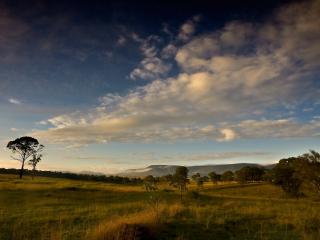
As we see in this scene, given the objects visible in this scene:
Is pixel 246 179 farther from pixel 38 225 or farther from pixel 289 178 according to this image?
pixel 38 225

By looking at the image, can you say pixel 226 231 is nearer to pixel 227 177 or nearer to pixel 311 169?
pixel 311 169

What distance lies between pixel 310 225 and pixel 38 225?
1392 cm

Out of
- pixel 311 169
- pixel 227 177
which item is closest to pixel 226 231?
pixel 311 169

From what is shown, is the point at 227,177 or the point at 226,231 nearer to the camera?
the point at 226,231

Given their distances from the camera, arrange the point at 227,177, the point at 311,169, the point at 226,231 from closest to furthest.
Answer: the point at 226,231
the point at 311,169
the point at 227,177

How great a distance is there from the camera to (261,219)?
64.0ft

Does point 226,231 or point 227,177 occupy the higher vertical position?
point 227,177

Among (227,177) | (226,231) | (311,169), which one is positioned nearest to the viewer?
(226,231)

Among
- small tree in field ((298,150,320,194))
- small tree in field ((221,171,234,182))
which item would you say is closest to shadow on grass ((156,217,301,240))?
small tree in field ((298,150,320,194))

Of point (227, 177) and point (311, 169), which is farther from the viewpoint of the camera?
point (227, 177)

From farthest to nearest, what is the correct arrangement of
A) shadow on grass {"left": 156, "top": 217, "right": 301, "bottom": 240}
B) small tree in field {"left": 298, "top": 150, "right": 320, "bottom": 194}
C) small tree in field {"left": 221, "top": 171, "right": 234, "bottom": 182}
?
small tree in field {"left": 221, "top": 171, "right": 234, "bottom": 182} < small tree in field {"left": 298, "top": 150, "right": 320, "bottom": 194} < shadow on grass {"left": 156, "top": 217, "right": 301, "bottom": 240}

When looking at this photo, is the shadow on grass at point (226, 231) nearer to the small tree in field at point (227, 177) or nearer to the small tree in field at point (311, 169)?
the small tree in field at point (311, 169)

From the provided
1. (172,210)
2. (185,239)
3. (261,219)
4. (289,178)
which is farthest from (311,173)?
(185,239)

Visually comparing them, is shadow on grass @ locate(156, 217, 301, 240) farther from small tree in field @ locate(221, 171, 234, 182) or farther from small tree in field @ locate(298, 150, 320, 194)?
small tree in field @ locate(221, 171, 234, 182)
